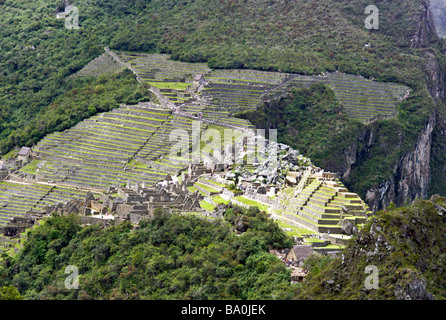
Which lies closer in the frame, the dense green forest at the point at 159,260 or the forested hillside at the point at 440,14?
the dense green forest at the point at 159,260

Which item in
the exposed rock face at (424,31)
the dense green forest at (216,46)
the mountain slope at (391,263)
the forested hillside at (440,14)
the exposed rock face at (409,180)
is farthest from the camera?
the forested hillside at (440,14)

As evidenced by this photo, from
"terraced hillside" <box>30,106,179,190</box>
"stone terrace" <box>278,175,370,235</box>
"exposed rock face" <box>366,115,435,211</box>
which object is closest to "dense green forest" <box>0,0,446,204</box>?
"exposed rock face" <box>366,115,435,211</box>

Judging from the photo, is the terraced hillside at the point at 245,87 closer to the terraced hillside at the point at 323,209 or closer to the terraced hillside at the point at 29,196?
the terraced hillside at the point at 29,196

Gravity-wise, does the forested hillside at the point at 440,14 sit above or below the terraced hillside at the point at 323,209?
above

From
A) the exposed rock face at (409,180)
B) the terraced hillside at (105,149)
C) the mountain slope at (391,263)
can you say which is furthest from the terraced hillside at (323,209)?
the exposed rock face at (409,180)

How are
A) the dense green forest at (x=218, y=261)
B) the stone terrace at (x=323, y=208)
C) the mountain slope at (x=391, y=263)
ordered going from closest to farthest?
1. the mountain slope at (x=391, y=263)
2. the dense green forest at (x=218, y=261)
3. the stone terrace at (x=323, y=208)

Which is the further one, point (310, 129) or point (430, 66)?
point (430, 66)

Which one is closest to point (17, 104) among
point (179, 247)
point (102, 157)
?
point (102, 157)
